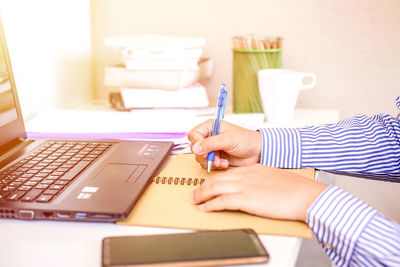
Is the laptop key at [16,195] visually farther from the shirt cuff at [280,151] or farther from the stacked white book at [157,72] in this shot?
the stacked white book at [157,72]

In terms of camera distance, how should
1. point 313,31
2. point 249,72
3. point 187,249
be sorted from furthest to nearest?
point 313,31
point 249,72
point 187,249

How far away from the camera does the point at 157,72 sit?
1140mm

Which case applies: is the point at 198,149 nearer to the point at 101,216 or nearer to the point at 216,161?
the point at 216,161

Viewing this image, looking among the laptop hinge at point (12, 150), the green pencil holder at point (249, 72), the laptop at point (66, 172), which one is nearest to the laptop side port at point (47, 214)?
the laptop at point (66, 172)

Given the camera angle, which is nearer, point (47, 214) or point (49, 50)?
point (47, 214)

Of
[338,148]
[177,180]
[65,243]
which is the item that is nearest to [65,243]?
[65,243]

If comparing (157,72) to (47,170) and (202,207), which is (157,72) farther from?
(202,207)

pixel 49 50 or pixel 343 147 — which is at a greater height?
pixel 49 50

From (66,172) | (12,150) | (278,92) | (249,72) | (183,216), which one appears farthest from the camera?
(249,72)

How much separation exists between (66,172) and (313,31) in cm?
87

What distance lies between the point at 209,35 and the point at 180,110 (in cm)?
32

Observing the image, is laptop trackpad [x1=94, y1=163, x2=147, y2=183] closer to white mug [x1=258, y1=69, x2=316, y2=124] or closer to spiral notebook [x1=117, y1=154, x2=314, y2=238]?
spiral notebook [x1=117, y1=154, x2=314, y2=238]

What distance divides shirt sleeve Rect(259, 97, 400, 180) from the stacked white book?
374 millimetres

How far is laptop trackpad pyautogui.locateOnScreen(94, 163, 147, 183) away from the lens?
66cm
